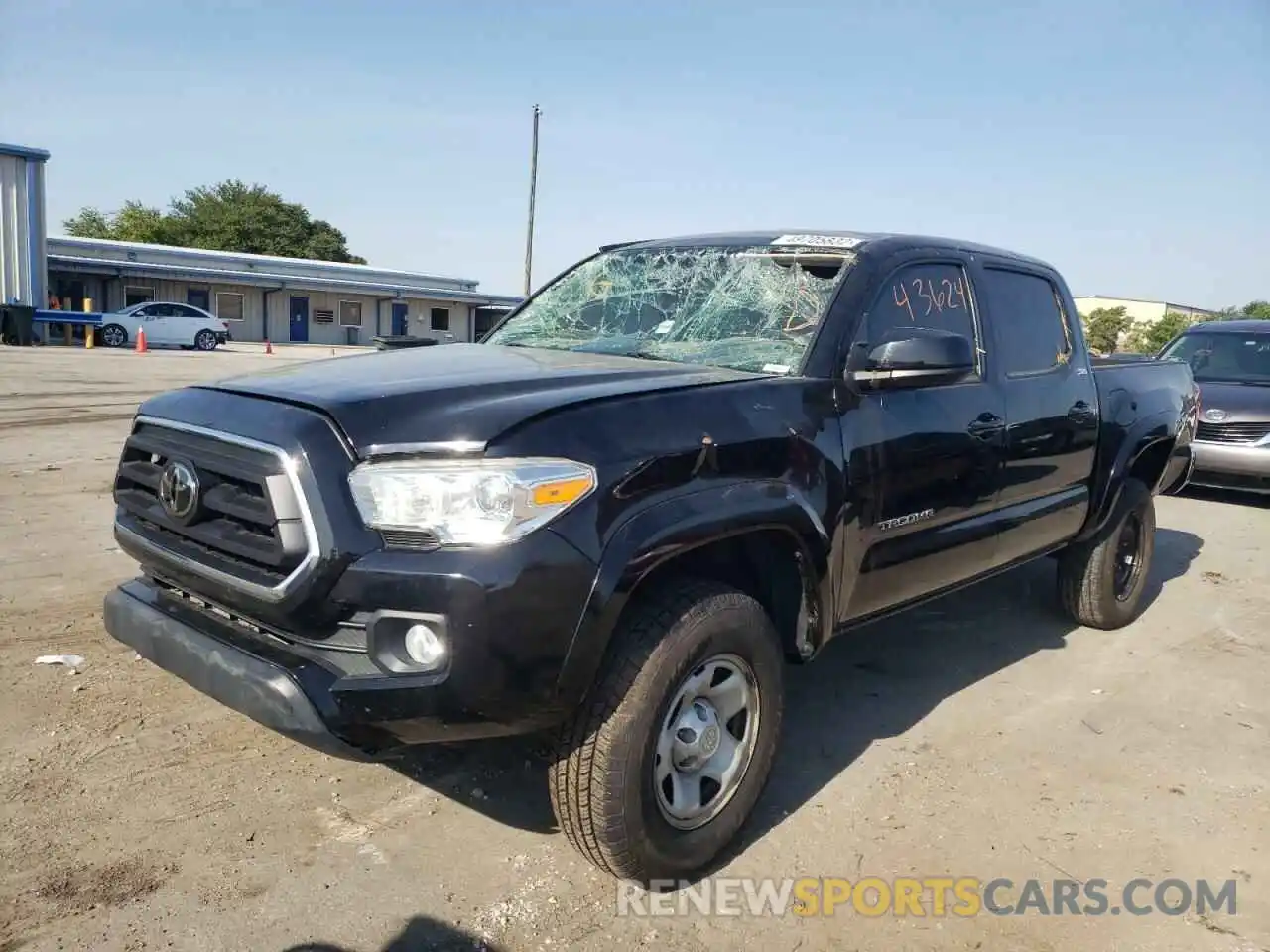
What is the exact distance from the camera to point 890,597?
367 centimetres

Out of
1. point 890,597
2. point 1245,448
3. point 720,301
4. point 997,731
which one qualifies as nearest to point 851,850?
point 890,597

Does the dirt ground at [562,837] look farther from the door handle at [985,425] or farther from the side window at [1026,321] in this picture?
the side window at [1026,321]

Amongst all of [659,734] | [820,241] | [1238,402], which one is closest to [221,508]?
[659,734]

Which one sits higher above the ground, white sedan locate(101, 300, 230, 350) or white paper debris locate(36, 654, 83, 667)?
white sedan locate(101, 300, 230, 350)

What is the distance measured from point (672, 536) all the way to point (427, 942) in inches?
48.9

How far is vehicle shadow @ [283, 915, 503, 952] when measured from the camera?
2.56 meters

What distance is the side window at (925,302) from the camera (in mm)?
3674

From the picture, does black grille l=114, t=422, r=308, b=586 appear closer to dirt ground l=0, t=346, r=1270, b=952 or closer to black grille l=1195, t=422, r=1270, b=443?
dirt ground l=0, t=346, r=1270, b=952

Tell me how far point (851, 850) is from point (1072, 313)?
3162 millimetres

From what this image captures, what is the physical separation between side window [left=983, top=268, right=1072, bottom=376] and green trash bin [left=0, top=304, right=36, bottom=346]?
30402mm

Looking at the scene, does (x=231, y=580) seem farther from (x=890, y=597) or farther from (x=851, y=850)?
(x=890, y=597)

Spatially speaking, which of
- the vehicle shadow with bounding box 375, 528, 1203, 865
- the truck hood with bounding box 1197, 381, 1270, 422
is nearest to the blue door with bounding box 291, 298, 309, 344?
the truck hood with bounding box 1197, 381, 1270, 422

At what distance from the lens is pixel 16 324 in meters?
28.2

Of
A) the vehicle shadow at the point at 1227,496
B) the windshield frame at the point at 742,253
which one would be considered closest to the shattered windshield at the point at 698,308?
the windshield frame at the point at 742,253
